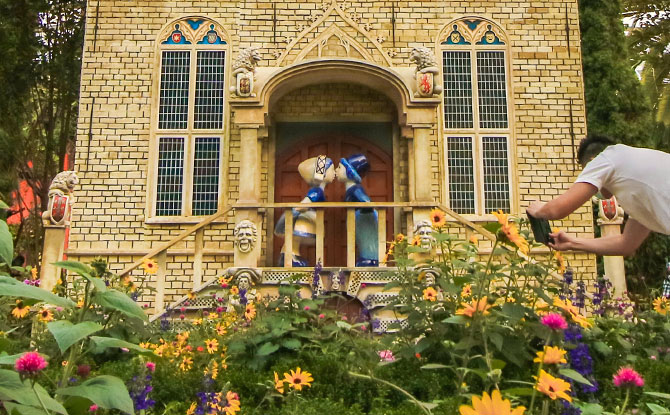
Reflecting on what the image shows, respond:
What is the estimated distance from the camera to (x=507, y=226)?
3268 mm

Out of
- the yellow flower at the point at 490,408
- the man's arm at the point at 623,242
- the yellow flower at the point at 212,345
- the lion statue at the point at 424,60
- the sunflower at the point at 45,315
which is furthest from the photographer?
the lion statue at the point at 424,60

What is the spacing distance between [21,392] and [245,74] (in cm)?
816

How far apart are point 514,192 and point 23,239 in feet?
45.8

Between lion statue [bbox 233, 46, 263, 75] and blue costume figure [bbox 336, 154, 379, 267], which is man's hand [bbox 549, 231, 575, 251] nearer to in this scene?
blue costume figure [bbox 336, 154, 379, 267]

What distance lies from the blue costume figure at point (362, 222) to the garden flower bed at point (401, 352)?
4.72 metres


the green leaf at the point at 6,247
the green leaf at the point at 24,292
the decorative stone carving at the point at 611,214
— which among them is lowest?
the green leaf at the point at 24,292

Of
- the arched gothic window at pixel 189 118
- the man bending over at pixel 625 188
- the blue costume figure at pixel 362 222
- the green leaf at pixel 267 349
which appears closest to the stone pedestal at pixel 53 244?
the arched gothic window at pixel 189 118

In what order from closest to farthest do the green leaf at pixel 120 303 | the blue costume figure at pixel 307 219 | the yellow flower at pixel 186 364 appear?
the green leaf at pixel 120 303, the yellow flower at pixel 186 364, the blue costume figure at pixel 307 219

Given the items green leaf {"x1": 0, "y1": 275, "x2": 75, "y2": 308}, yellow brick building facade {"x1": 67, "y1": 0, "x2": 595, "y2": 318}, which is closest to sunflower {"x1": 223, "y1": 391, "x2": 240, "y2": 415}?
green leaf {"x1": 0, "y1": 275, "x2": 75, "y2": 308}

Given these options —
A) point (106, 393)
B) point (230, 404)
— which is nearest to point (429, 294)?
point (230, 404)

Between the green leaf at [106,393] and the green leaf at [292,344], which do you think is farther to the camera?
the green leaf at [292,344]

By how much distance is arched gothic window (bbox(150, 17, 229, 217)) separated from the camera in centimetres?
1152

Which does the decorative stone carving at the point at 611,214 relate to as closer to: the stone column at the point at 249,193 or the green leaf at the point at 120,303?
the stone column at the point at 249,193

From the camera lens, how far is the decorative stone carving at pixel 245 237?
9.09 meters
